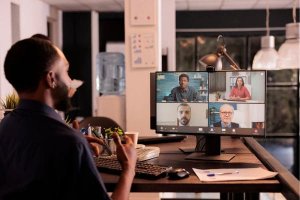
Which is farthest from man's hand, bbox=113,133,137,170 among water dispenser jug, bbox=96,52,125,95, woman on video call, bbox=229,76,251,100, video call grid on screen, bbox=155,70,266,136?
water dispenser jug, bbox=96,52,125,95

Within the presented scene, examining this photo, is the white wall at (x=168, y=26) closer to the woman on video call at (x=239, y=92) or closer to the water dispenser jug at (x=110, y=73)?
the water dispenser jug at (x=110, y=73)

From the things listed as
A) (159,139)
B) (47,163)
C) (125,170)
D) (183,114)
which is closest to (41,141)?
(47,163)

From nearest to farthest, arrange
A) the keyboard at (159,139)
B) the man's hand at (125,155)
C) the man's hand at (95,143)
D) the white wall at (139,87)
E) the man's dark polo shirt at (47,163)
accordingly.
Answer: the man's dark polo shirt at (47,163) → the man's hand at (125,155) → the man's hand at (95,143) → the keyboard at (159,139) → the white wall at (139,87)

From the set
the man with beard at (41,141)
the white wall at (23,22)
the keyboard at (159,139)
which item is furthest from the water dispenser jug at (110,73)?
the man with beard at (41,141)

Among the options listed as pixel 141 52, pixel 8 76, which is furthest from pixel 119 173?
pixel 141 52

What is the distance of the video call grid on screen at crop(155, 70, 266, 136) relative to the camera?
2.04 m

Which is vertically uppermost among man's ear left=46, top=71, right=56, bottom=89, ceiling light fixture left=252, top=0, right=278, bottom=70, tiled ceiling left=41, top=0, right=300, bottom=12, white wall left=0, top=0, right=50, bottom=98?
tiled ceiling left=41, top=0, right=300, bottom=12

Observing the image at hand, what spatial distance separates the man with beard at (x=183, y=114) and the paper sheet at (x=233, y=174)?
356mm

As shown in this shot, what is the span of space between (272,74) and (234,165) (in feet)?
19.0

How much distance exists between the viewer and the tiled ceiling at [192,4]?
21.9ft

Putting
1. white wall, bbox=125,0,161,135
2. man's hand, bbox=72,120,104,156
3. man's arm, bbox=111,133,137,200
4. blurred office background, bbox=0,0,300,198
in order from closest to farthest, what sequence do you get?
man's arm, bbox=111,133,137,200 → man's hand, bbox=72,120,104,156 → white wall, bbox=125,0,161,135 → blurred office background, bbox=0,0,300,198

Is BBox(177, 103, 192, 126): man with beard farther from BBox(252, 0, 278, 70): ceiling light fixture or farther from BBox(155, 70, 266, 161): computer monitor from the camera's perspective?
BBox(252, 0, 278, 70): ceiling light fixture

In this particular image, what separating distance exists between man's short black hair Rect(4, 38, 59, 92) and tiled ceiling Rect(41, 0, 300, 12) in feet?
17.6

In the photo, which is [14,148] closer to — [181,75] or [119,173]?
[119,173]
